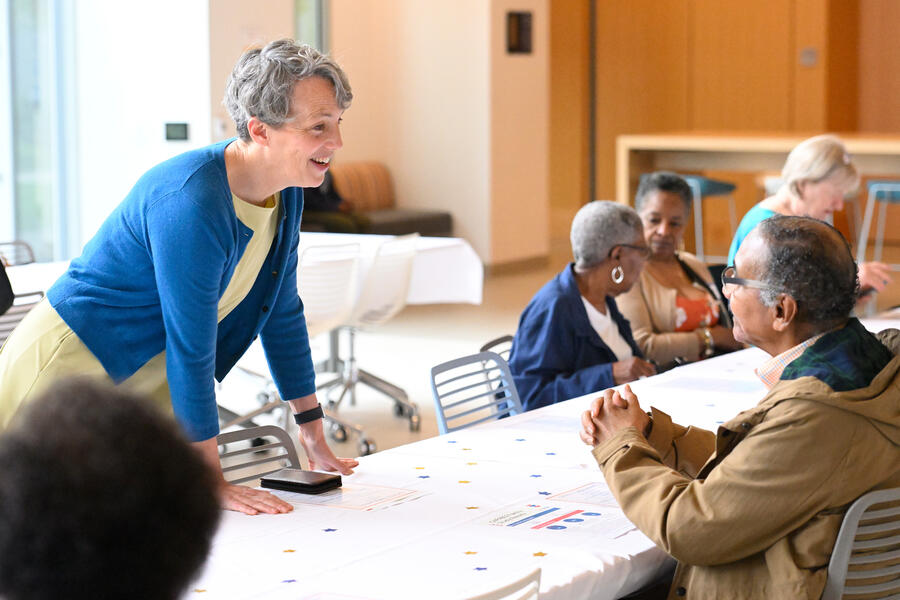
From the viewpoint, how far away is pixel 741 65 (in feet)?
42.7

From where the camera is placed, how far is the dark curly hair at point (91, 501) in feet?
2.50

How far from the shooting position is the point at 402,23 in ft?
36.5

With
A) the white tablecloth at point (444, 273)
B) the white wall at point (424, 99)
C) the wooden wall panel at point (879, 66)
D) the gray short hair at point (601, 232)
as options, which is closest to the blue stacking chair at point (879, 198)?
the wooden wall panel at point (879, 66)

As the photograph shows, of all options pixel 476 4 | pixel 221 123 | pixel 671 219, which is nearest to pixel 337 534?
pixel 671 219

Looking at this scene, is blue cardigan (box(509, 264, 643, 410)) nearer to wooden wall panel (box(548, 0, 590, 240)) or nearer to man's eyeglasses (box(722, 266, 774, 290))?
man's eyeglasses (box(722, 266, 774, 290))

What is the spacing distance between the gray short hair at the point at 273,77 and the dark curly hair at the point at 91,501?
4.77ft

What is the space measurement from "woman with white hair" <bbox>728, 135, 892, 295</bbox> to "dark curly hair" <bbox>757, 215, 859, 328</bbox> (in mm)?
2766

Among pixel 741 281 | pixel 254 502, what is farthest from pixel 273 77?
pixel 741 281

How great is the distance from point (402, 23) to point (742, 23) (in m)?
3.89

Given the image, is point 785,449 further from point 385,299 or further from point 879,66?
point 879,66

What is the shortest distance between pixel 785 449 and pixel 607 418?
1.38ft

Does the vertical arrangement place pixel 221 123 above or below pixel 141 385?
above

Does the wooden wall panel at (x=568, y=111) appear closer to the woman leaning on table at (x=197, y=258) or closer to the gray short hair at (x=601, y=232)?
the gray short hair at (x=601, y=232)

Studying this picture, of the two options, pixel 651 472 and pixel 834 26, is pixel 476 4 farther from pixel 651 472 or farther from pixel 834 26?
pixel 651 472
